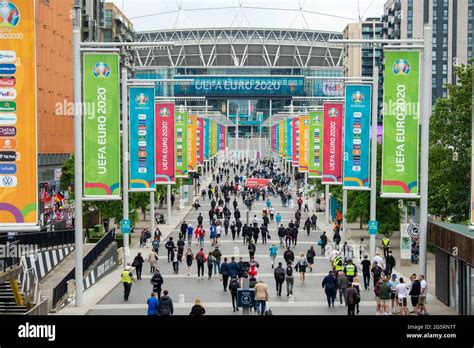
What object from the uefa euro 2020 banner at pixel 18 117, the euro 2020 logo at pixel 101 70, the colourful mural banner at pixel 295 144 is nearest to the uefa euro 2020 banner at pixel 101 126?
the euro 2020 logo at pixel 101 70

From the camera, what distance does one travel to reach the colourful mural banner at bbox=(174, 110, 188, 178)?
57.2m

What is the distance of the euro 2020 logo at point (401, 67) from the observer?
93.0 feet

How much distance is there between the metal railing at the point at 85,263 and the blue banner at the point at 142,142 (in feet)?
8.40

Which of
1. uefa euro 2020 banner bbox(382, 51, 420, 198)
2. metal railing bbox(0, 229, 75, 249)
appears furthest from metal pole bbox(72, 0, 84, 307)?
uefa euro 2020 banner bbox(382, 51, 420, 198)

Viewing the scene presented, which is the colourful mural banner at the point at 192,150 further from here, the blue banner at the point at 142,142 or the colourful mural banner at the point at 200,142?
the blue banner at the point at 142,142

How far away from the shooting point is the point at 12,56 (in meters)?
20.0

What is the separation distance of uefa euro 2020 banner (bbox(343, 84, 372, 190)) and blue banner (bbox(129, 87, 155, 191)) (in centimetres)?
808

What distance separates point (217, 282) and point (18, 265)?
28.7 ft

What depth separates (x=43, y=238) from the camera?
38156 mm

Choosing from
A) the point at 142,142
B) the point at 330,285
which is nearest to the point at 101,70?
the point at 330,285

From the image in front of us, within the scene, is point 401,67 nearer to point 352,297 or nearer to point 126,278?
point 352,297

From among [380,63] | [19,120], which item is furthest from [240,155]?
[19,120]

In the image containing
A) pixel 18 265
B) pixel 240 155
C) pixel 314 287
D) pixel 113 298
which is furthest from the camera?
pixel 240 155
